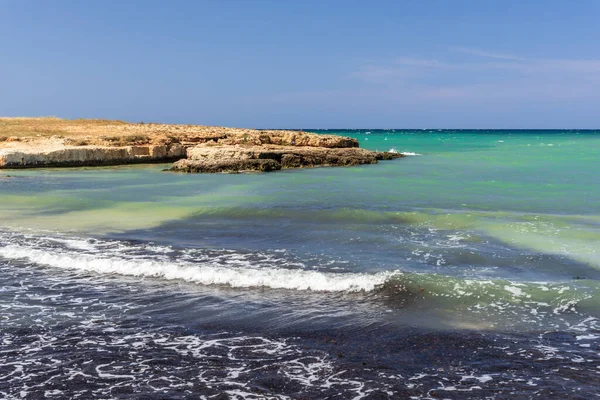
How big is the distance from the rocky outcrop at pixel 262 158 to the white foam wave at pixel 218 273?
729 inches

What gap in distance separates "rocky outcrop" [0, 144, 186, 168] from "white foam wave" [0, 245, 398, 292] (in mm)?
20401

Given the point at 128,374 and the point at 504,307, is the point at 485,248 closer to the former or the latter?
the point at 504,307

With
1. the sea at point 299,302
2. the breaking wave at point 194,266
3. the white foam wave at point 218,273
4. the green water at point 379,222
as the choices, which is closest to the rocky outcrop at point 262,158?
the green water at point 379,222

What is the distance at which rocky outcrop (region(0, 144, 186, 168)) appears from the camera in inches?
1128

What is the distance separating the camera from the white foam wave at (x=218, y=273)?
8.32 m

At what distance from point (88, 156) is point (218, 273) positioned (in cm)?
2427

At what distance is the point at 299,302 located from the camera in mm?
7574

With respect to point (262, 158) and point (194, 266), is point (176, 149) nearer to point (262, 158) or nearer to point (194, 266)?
point (262, 158)

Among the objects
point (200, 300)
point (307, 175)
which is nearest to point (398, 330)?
point (200, 300)

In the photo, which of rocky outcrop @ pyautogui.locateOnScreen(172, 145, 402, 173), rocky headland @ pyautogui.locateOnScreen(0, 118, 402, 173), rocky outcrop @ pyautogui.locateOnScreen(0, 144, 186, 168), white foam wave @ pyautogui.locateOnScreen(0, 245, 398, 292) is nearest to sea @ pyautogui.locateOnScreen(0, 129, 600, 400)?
white foam wave @ pyautogui.locateOnScreen(0, 245, 398, 292)

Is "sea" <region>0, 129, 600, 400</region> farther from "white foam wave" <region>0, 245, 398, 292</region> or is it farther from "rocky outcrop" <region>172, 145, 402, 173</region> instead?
A: "rocky outcrop" <region>172, 145, 402, 173</region>

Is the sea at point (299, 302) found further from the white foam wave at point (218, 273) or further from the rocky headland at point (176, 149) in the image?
the rocky headland at point (176, 149)

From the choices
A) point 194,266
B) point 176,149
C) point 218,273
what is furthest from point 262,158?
point 218,273

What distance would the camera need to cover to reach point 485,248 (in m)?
11.1
